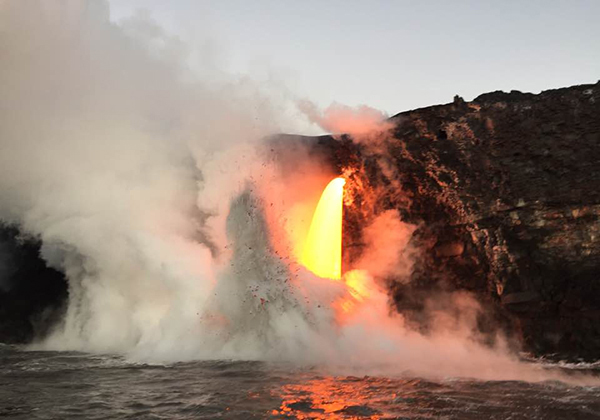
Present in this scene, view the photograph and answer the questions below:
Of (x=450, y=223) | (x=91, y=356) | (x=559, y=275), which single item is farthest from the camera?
(x=450, y=223)

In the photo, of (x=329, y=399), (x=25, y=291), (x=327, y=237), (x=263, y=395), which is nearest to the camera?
(x=329, y=399)

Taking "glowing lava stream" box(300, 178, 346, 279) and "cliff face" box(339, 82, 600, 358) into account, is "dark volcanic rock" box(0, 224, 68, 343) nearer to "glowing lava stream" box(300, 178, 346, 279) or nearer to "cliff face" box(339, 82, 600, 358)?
"glowing lava stream" box(300, 178, 346, 279)

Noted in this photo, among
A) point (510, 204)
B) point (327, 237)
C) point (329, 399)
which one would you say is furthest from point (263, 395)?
point (327, 237)

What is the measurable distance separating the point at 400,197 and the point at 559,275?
615cm

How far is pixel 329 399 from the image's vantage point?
29.6 feet

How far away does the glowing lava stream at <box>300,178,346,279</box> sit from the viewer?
21.2m

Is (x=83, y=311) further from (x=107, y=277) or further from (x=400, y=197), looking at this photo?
(x=400, y=197)

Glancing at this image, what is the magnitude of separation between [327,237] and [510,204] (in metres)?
7.01

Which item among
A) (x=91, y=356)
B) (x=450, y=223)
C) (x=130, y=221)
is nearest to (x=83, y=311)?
(x=130, y=221)

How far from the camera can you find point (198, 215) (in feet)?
67.6

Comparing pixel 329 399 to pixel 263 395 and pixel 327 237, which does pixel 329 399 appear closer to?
pixel 263 395

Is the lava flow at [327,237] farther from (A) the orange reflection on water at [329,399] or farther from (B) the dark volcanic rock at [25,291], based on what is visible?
(B) the dark volcanic rock at [25,291]

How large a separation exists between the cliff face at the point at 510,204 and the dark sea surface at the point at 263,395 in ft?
13.2

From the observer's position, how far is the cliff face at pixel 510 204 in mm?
16516
